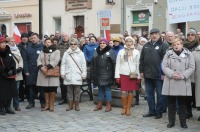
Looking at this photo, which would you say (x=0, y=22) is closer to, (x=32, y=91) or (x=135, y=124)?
(x=32, y=91)

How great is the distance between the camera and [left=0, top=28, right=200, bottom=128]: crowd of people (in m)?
8.16

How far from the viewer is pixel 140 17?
2091cm

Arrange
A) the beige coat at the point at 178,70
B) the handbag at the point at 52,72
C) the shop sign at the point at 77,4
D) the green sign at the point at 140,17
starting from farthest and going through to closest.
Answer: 1. the shop sign at the point at 77,4
2. the green sign at the point at 140,17
3. the handbag at the point at 52,72
4. the beige coat at the point at 178,70

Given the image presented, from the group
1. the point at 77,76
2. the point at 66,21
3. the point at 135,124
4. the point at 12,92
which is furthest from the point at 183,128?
the point at 66,21

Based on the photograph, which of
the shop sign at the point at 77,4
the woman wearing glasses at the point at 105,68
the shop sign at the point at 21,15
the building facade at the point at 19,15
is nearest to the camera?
the woman wearing glasses at the point at 105,68

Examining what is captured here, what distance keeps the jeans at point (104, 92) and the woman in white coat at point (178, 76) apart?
2345 millimetres

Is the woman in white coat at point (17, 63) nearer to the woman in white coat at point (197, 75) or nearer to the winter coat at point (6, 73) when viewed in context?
the winter coat at point (6, 73)

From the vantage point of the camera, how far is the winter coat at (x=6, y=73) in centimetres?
962

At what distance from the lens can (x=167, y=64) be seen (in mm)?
8250

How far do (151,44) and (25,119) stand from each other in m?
3.44

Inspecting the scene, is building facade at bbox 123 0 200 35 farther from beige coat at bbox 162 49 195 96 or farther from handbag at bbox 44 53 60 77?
beige coat at bbox 162 49 195 96

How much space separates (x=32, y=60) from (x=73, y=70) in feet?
3.92

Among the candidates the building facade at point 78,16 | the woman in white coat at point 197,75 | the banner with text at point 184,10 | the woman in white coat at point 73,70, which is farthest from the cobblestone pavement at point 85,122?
the building facade at point 78,16

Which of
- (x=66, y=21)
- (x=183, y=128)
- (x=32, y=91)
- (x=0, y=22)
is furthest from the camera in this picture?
(x=0, y=22)
